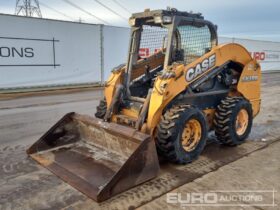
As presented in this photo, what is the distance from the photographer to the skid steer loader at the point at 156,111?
12.7 ft

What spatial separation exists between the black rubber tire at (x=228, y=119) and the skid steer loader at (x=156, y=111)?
16 mm

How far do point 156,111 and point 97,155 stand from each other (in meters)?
1.05

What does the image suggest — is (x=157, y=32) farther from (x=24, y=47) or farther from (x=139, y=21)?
(x=24, y=47)

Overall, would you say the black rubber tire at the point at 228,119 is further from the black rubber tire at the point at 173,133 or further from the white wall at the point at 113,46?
the white wall at the point at 113,46

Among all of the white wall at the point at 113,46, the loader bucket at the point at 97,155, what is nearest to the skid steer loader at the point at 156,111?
the loader bucket at the point at 97,155

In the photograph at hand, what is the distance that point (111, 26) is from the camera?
14344mm

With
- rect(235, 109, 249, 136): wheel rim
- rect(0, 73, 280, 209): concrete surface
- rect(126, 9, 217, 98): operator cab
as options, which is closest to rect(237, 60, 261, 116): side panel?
rect(235, 109, 249, 136): wheel rim

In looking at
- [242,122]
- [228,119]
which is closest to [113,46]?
[242,122]

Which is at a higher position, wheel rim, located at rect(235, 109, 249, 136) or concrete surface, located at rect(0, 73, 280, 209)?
wheel rim, located at rect(235, 109, 249, 136)

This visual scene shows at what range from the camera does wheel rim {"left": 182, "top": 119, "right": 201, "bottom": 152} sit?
4.51 meters

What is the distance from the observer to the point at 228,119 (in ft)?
16.5

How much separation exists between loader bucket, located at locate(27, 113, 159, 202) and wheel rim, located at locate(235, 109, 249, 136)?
2.20 metres

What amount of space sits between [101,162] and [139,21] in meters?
2.35

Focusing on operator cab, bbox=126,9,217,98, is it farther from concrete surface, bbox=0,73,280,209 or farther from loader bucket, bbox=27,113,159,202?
concrete surface, bbox=0,73,280,209
